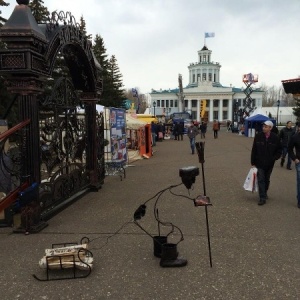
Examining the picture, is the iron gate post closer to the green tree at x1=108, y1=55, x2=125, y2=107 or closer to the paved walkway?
the paved walkway

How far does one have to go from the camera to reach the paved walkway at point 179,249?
3.74 metres

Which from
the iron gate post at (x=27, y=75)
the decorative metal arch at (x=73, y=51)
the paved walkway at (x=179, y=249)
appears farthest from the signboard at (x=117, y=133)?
the iron gate post at (x=27, y=75)

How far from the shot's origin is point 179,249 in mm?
4871

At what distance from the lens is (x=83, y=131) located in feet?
29.4

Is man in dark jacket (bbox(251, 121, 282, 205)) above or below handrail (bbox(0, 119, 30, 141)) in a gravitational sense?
below

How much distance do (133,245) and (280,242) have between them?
2.16 m

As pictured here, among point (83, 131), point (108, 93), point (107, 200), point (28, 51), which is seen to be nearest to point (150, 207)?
point (107, 200)

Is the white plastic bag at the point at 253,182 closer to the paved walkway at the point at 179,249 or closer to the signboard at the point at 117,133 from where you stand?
the paved walkway at the point at 179,249

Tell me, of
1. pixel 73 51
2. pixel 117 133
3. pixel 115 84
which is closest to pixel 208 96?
pixel 115 84

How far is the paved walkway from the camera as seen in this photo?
147 inches

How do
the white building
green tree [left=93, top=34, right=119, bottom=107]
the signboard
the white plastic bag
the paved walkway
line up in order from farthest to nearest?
the white building
green tree [left=93, top=34, right=119, bottom=107]
the signboard
the white plastic bag
the paved walkway

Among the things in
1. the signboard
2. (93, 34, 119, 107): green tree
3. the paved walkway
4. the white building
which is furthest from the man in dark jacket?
the white building

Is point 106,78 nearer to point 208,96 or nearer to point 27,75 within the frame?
point 27,75

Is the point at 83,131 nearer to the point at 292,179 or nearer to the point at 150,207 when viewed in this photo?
the point at 150,207
